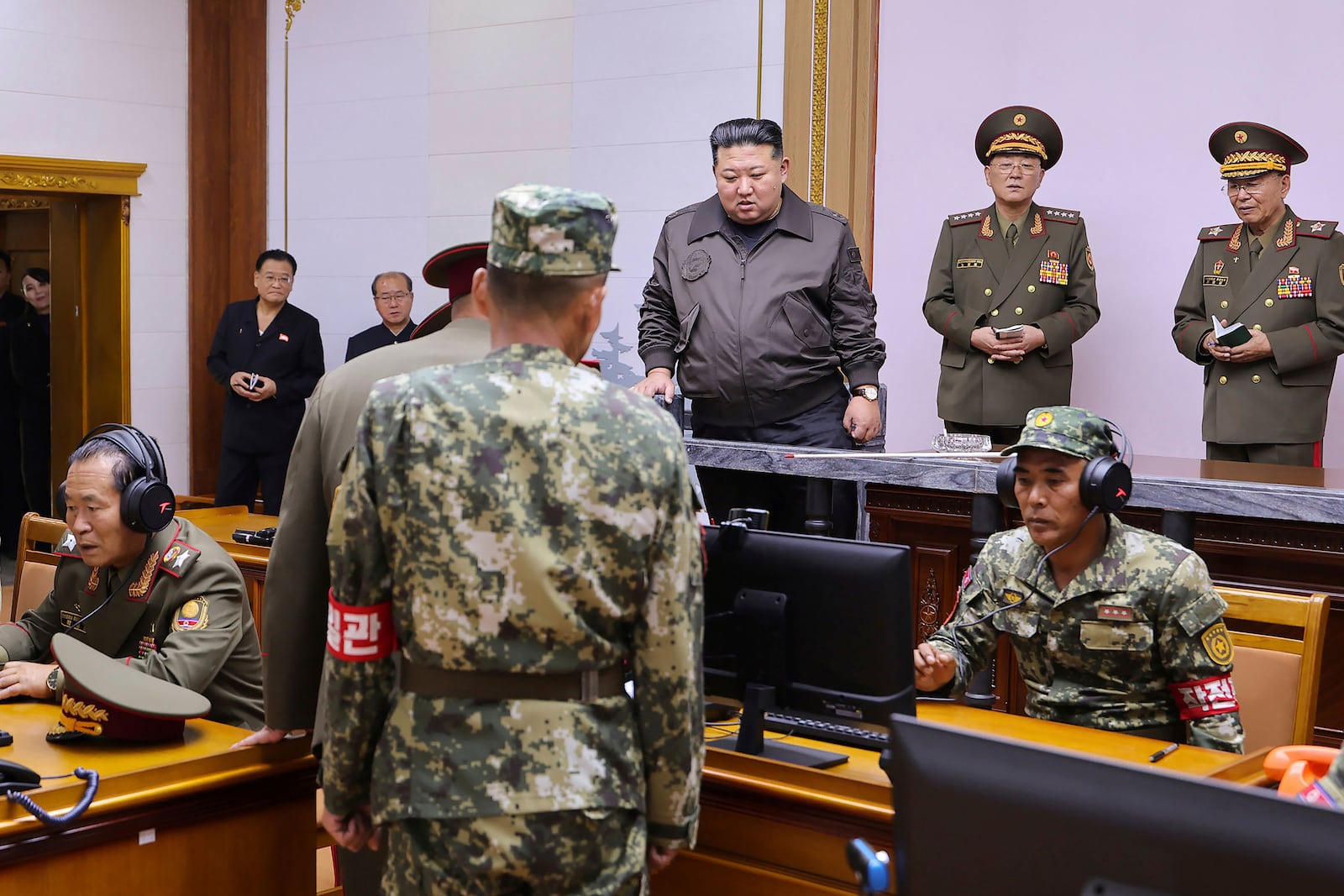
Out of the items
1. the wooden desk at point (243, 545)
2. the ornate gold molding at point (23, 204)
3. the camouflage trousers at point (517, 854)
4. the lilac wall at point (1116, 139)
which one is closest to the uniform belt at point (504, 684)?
the camouflage trousers at point (517, 854)

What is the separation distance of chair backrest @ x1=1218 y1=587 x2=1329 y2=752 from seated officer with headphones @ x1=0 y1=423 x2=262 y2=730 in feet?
5.97

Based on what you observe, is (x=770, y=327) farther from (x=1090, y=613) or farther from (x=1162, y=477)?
(x=1090, y=613)

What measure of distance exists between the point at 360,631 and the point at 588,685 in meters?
0.28

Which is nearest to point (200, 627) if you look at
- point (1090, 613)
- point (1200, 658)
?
point (1090, 613)

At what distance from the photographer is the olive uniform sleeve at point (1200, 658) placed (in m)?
2.24

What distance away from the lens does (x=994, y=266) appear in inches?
213

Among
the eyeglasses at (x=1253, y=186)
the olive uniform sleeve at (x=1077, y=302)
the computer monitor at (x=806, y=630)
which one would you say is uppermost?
the eyeglasses at (x=1253, y=186)

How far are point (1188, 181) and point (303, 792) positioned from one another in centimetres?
473

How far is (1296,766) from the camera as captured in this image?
67.3 inches

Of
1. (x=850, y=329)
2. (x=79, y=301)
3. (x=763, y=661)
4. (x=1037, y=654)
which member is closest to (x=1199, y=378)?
(x=850, y=329)

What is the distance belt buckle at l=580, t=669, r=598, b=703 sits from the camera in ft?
5.09

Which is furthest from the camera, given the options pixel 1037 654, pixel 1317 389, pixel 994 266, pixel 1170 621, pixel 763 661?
pixel 994 266

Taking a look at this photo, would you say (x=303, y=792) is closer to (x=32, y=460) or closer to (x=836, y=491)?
(x=836, y=491)

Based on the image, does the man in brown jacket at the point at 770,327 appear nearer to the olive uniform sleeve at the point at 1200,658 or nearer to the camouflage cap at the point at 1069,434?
the camouflage cap at the point at 1069,434
